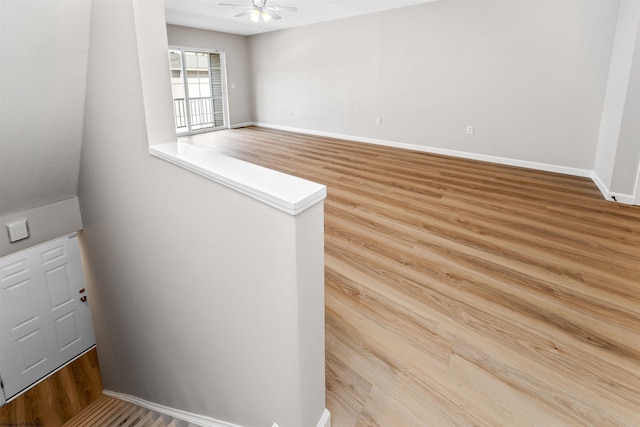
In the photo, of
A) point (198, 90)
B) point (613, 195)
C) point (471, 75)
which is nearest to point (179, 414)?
point (613, 195)

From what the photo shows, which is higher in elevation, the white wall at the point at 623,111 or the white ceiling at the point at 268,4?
the white ceiling at the point at 268,4

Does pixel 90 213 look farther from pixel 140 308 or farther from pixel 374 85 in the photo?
pixel 374 85

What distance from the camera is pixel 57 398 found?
13.0 ft

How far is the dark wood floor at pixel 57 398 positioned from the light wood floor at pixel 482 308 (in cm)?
355

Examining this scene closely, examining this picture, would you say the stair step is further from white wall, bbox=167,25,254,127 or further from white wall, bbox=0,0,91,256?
white wall, bbox=167,25,254,127

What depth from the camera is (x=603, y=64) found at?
406 cm

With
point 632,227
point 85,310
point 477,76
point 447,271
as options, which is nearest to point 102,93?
point 447,271

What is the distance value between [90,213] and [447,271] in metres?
2.85

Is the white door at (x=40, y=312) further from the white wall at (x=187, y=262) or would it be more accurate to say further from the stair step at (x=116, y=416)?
the white wall at (x=187, y=262)

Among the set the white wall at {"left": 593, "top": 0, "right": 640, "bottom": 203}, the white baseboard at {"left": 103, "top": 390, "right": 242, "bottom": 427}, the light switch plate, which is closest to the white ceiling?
the white wall at {"left": 593, "top": 0, "right": 640, "bottom": 203}

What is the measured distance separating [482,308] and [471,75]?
4.25 meters

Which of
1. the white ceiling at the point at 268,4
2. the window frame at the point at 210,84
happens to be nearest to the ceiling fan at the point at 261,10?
the white ceiling at the point at 268,4

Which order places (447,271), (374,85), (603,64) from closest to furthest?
(447,271) → (603,64) → (374,85)

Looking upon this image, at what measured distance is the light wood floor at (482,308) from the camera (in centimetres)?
141
